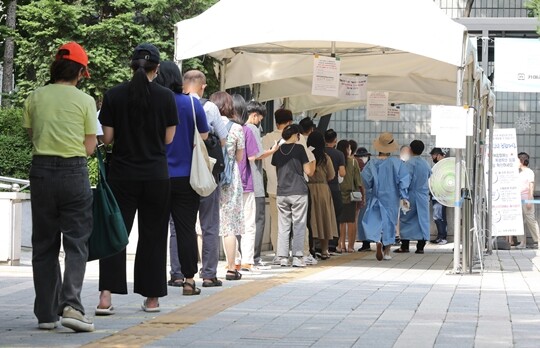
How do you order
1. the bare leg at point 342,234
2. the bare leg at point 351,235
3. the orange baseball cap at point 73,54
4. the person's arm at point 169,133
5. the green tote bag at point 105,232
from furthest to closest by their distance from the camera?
the bare leg at point 351,235
the bare leg at point 342,234
the person's arm at point 169,133
the green tote bag at point 105,232
the orange baseball cap at point 73,54

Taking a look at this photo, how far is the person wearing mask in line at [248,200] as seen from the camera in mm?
14695

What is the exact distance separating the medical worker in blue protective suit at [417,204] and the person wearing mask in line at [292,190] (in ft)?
15.3

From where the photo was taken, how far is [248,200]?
15.0 meters

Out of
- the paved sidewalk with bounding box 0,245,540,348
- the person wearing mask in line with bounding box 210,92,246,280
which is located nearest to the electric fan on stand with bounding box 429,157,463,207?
the paved sidewalk with bounding box 0,245,540,348

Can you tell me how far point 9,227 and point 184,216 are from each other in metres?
4.80

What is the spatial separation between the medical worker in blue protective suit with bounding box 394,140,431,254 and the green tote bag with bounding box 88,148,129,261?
11537 millimetres

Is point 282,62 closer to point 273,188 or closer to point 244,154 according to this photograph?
point 273,188

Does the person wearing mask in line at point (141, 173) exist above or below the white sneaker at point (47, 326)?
above

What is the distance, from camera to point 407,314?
34.0 feet

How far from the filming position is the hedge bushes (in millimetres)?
24297

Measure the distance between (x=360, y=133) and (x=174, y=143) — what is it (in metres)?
16.7

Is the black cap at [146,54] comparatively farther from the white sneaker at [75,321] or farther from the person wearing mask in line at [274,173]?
the person wearing mask in line at [274,173]

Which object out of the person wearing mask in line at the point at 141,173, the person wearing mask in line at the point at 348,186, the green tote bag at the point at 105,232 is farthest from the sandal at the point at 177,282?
the person wearing mask in line at the point at 348,186

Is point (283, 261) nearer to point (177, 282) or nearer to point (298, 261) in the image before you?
point (298, 261)
